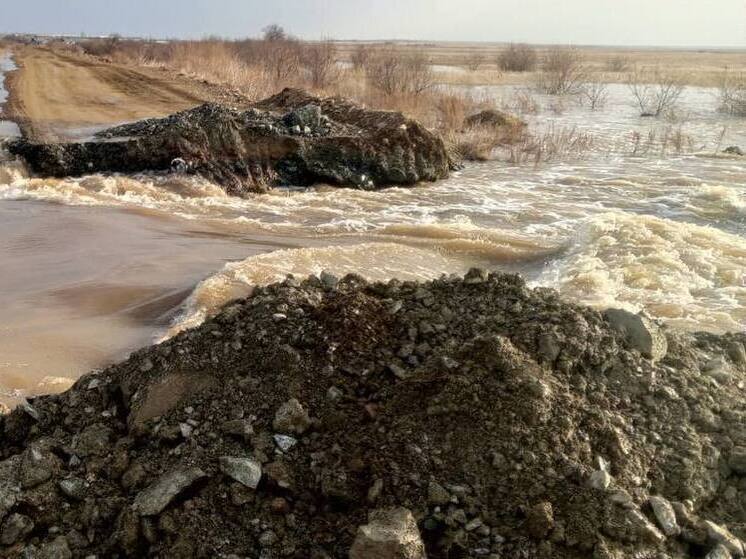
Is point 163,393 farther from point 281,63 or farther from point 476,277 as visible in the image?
point 281,63

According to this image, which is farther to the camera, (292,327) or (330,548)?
(292,327)

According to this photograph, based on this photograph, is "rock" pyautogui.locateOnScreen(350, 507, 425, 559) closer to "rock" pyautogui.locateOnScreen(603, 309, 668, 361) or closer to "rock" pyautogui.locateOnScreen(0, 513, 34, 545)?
"rock" pyautogui.locateOnScreen(0, 513, 34, 545)

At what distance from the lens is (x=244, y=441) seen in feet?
9.08

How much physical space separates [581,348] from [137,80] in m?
23.9

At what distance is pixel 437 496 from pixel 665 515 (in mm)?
880

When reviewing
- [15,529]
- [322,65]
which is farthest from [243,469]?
[322,65]

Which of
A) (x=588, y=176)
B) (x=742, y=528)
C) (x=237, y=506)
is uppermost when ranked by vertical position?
(x=237, y=506)

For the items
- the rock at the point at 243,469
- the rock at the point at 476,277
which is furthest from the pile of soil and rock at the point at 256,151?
the rock at the point at 243,469

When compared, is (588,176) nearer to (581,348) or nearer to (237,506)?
(581,348)

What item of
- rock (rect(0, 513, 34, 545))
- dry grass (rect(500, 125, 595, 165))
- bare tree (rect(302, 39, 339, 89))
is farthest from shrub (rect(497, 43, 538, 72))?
rock (rect(0, 513, 34, 545))

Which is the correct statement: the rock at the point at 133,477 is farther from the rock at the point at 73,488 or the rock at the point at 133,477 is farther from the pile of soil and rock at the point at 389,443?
the rock at the point at 73,488

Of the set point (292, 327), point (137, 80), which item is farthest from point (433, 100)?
point (292, 327)

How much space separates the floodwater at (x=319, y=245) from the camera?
603 cm

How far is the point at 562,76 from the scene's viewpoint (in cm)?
2898
